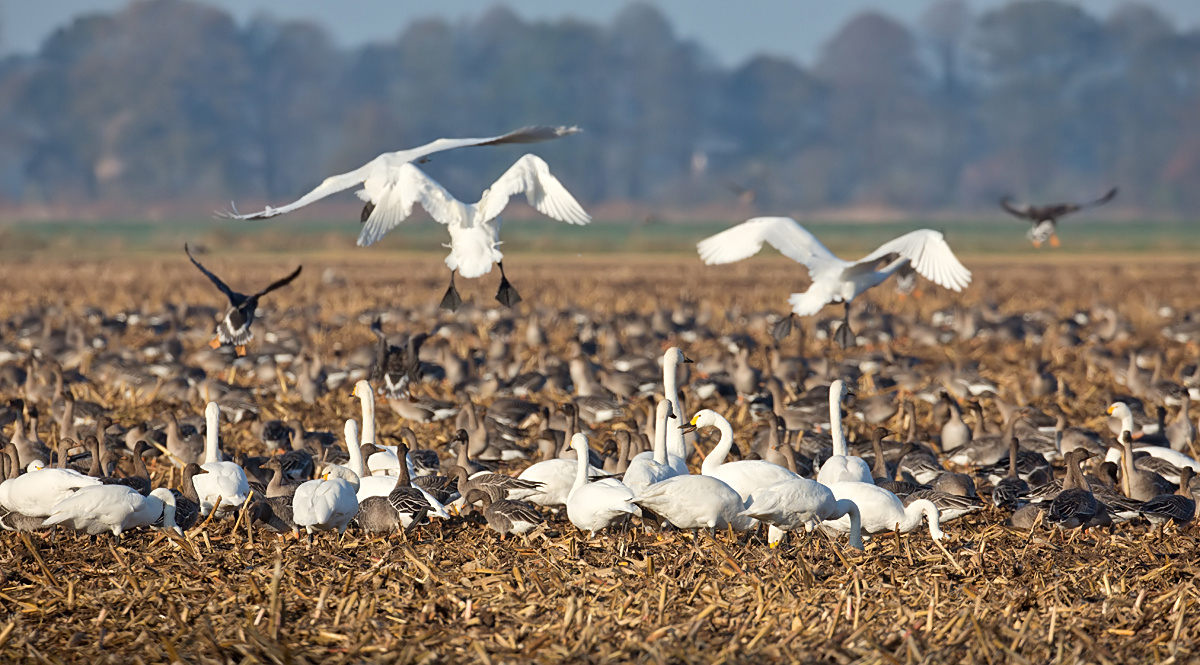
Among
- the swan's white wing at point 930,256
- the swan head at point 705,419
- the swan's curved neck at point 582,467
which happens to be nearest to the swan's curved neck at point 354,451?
the swan's curved neck at point 582,467

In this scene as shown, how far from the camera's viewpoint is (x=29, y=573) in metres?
5.88

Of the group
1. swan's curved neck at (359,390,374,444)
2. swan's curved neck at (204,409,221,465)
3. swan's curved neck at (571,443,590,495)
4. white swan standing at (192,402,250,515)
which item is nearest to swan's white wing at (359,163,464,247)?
swan's curved neck at (359,390,374,444)

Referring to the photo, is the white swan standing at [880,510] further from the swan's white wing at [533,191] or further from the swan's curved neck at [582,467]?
the swan's white wing at [533,191]

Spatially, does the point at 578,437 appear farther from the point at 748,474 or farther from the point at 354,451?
the point at 354,451

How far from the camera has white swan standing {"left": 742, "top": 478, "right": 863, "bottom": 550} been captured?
20.8 ft

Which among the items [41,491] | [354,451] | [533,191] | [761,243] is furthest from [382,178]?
[41,491]

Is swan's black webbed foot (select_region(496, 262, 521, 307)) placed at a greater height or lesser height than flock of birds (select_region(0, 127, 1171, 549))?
greater

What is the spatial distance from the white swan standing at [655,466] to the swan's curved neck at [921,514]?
1.28m

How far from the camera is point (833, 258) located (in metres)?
10.4

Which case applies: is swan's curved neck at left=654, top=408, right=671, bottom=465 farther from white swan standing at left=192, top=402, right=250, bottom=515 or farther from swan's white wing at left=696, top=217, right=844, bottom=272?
white swan standing at left=192, top=402, right=250, bottom=515

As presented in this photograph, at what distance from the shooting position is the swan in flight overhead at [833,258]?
31.4ft

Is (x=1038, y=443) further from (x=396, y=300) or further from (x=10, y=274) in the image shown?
(x=10, y=274)

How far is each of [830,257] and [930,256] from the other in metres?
1.03

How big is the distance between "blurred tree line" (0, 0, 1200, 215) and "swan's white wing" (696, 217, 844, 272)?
10439cm
